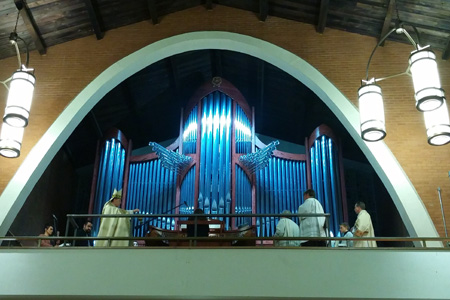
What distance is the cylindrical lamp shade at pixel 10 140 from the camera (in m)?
6.58

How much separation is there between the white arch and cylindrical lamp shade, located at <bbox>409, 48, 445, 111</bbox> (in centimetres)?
264

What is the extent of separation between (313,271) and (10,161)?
4.66 m

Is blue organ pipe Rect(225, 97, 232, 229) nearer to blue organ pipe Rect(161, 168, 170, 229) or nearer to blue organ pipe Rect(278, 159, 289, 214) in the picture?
blue organ pipe Rect(278, 159, 289, 214)

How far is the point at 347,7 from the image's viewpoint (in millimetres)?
8898

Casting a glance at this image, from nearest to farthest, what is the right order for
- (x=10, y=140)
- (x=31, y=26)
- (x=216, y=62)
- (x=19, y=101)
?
1. (x=19, y=101)
2. (x=10, y=140)
3. (x=31, y=26)
4. (x=216, y=62)

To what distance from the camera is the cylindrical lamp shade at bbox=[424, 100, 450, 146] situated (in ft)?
18.5

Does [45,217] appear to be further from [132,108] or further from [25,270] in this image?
[25,270]

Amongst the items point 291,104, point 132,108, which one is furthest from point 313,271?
point 132,108

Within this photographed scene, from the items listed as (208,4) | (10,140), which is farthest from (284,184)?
(10,140)

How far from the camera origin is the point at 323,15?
29.7 ft

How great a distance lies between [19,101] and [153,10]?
12.6 ft

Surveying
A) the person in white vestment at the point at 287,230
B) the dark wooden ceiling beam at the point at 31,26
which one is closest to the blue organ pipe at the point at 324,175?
the person in white vestment at the point at 287,230

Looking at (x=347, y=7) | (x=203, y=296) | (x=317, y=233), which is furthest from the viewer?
A: (x=347, y=7)

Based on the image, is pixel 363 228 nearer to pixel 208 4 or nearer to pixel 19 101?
pixel 19 101
